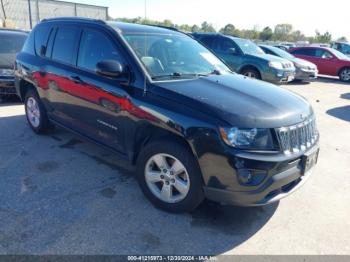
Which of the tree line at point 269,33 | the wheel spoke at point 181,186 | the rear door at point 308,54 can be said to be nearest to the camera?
the wheel spoke at point 181,186

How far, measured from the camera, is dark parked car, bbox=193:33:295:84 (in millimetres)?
11270

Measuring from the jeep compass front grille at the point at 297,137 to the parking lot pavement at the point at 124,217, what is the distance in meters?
0.82

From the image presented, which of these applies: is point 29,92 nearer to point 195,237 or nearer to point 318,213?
point 195,237

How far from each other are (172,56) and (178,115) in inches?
48.5

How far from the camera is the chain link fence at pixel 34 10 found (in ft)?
104

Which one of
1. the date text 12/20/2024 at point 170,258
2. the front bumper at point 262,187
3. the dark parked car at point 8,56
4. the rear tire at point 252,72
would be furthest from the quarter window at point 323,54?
the date text 12/20/2024 at point 170,258

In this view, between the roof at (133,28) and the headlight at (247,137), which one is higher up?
the roof at (133,28)

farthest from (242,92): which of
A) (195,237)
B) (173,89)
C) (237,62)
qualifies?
(237,62)

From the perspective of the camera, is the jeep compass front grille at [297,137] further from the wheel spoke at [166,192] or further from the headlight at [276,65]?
the headlight at [276,65]

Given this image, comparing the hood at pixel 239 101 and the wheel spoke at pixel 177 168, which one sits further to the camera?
the wheel spoke at pixel 177 168

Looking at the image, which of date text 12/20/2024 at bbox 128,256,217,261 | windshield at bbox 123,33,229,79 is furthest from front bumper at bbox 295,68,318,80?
date text 12/20/2024 at bbox 128,256,217,261

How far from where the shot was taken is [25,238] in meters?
2.76

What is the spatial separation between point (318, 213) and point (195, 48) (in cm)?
258

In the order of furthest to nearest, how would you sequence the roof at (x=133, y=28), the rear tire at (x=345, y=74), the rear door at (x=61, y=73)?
the rear tire at (x=345, y=74) → the rear door at (x=61, y=73) → the roof at (x=133, y=28)
